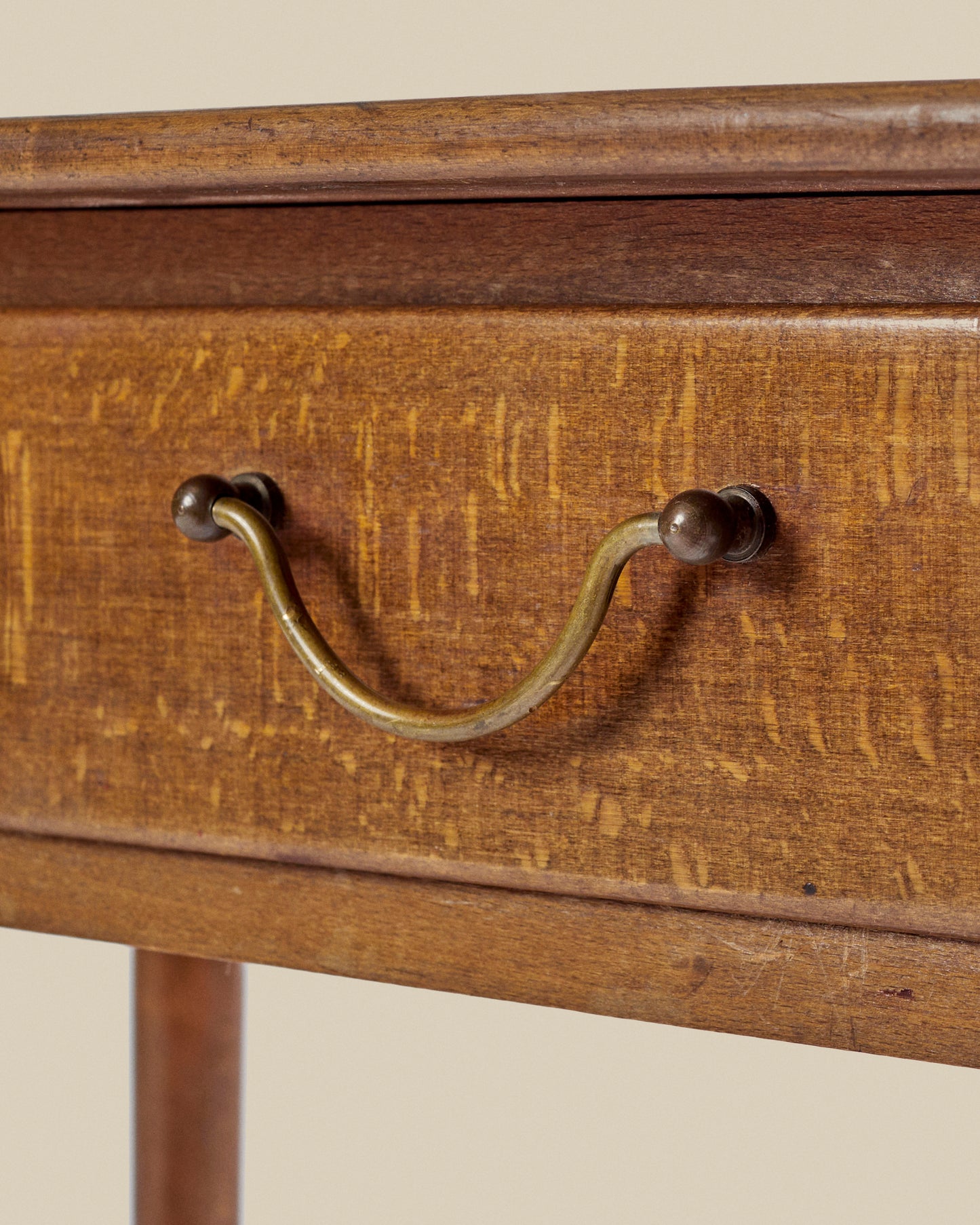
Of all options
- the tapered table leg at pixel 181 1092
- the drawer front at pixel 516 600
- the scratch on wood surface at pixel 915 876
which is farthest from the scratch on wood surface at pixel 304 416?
the tapered table leg at pixel 181 1092

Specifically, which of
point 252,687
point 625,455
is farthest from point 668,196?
point 252,687

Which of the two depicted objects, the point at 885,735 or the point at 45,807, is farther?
the point at 45,807

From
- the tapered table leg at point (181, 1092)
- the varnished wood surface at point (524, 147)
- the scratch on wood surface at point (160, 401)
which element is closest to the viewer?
the varnished wood surface at point (524, 147)

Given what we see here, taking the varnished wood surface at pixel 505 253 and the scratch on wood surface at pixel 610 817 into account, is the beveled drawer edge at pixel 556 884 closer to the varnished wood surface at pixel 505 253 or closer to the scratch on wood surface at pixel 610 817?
the scratch on wood surface at pixel 610 817

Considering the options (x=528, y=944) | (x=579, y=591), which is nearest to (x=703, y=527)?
(x=579, y=591)

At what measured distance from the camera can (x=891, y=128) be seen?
0.38 meters

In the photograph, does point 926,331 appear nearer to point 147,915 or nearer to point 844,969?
point 844,969

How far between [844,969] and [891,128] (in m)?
0.22

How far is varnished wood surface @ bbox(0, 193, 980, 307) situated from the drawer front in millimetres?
14

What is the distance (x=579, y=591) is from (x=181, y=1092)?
17.1 inches

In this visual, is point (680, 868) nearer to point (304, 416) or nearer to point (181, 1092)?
point (304, 416)

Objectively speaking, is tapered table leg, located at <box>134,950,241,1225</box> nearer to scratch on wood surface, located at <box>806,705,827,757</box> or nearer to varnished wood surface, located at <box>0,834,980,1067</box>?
varnished wood surface, located at <box>0,834,980,1067</box>

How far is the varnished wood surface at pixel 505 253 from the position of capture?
418 millimetres

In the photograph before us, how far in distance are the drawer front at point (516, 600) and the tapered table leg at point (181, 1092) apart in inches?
9.6
